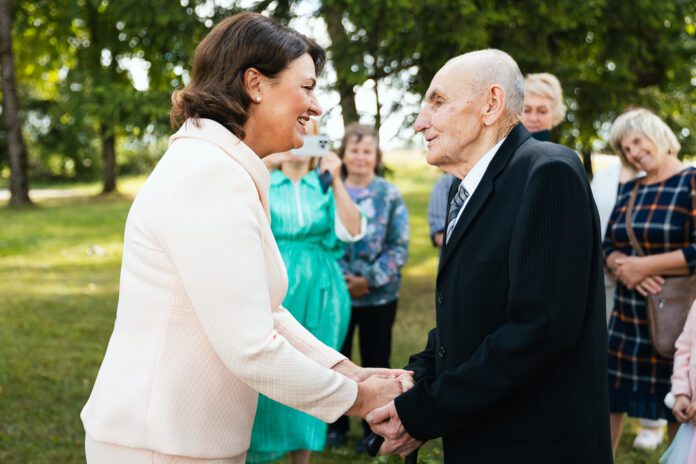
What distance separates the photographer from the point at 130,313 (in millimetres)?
2281

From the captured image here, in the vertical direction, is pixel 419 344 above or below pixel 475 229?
below

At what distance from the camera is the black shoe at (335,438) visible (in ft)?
19.8

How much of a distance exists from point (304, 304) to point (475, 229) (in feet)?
9.60

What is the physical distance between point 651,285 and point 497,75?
3.01 metres

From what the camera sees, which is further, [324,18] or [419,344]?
[324,18]

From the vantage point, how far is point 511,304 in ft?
7.13

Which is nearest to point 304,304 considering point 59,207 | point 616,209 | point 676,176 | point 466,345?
point 616,209

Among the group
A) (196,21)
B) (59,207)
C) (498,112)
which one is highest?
(196,21)

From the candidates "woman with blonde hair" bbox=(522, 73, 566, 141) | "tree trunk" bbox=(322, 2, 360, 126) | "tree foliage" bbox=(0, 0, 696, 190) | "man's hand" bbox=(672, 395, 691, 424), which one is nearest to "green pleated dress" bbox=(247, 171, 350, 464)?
"woman with blonde hair" bbox=(522, 73, 566, 141)

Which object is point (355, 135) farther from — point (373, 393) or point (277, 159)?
point (373, 393)

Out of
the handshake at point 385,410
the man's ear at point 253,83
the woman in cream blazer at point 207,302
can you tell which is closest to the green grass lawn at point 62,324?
the handshake at point 385,410

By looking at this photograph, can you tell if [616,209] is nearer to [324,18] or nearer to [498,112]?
[498,112]

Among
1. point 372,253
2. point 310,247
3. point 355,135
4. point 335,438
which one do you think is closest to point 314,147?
point 310,247

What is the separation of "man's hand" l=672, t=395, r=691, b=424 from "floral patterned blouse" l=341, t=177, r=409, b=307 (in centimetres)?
272
